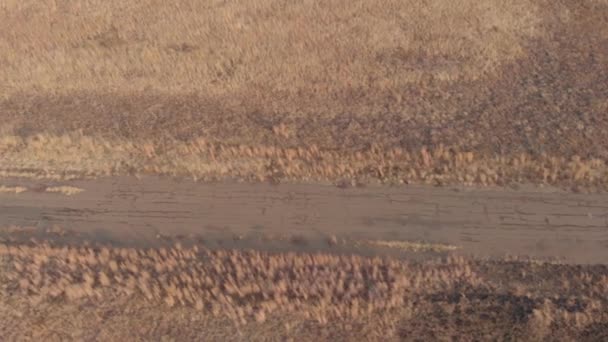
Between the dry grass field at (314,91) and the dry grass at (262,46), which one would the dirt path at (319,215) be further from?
the dry grass at (262,46)

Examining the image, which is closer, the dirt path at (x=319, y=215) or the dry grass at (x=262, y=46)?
the dirt path at (x=319, y=215)

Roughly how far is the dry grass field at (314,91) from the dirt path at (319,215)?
0.48m

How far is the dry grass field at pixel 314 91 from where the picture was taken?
12.0 m

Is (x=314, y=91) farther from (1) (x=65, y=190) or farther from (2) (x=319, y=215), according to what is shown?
(1) (x=65, y=190)

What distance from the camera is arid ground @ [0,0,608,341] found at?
29.5ft

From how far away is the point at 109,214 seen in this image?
1162 cm

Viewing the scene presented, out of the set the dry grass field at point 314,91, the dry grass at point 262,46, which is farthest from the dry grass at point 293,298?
the dry grass at point 262,46

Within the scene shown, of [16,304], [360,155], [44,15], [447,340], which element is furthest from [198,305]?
[44,15]

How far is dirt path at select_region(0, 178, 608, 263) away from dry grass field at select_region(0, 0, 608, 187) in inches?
18.8

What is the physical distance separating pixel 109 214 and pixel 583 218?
9.70m

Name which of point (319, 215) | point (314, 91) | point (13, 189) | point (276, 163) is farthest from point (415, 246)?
point (13, 189)

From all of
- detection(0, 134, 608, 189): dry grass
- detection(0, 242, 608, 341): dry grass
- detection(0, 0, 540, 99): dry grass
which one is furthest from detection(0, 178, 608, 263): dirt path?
detection(0, 0, 540, 99): dry grass

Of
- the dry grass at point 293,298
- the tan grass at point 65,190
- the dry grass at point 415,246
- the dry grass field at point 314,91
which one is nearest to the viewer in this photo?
the dry grass at point 293,298

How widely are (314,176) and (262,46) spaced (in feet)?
20.9
